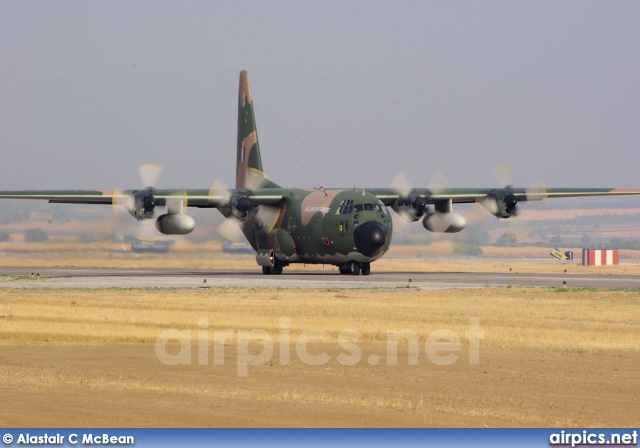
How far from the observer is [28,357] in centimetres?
2036

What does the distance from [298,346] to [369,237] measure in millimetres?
25020

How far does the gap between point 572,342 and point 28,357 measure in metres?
11.8

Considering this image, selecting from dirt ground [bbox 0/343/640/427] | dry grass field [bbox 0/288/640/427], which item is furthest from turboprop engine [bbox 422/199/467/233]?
dirt ground [bbox 0/343/640/427]

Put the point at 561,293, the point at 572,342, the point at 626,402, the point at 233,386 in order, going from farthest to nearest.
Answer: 1. the point at 561,293
2. the point at 572,342
3. the point at 233,386
4. the point at 626,402

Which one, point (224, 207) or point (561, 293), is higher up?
point (224, 207)

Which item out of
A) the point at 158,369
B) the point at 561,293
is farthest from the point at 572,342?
the point at 561,293

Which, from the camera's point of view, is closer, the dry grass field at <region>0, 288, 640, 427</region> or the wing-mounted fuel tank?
the dry grass field at <region>0, 288, 640, 427</region>

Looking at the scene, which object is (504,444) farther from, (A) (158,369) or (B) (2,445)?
(A) (158,369)

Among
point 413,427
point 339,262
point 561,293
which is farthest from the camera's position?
point 339,262

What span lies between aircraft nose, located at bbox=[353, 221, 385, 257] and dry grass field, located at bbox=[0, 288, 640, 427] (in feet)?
41.5

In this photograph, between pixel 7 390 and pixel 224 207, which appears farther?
pixel 224 207

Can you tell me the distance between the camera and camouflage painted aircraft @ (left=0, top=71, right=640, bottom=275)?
158 ft

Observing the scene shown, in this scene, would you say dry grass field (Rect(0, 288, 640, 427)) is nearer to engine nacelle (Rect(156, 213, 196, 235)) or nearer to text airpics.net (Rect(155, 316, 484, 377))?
text airpics.net (Rect(155, 316, 484, 377))

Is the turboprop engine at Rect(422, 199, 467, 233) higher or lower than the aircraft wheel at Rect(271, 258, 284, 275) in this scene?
higher
